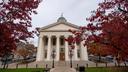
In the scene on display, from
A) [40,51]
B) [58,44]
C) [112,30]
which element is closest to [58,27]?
[58,44]

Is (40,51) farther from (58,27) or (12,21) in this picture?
(12,21)

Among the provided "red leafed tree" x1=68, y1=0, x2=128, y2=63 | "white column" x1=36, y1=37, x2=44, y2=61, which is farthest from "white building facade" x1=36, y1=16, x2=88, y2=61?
"red leafed tree" x1=68, y1=0, x2=128, y2=63

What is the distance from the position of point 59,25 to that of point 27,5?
51325mm

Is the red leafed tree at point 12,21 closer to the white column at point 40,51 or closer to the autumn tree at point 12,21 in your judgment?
the autumn tree at point 12,21

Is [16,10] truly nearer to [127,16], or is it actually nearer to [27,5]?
[27,5]

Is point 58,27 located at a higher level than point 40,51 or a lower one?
higher

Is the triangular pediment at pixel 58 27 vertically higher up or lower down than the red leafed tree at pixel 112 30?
higher up

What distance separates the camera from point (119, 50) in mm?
11086

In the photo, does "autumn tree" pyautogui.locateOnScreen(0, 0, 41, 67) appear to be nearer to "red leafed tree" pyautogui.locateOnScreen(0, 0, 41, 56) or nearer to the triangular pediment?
"red leafed tree" pyautogui.locateOnScreen(0, 0, 41, 56)

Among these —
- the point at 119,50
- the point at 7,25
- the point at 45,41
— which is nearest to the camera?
the point at 7,25

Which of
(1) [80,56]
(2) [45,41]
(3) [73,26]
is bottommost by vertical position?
(1) [80,56]

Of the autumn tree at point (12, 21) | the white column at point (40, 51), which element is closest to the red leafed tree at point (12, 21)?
the autumn tree at point (12, 21)

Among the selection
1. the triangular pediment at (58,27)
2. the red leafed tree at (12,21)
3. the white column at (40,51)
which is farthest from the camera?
the triangular pediment at (58,27)

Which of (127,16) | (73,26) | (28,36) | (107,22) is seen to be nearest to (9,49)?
(28,36)
